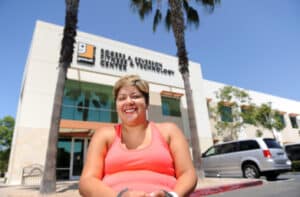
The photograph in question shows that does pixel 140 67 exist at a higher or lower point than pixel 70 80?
higher

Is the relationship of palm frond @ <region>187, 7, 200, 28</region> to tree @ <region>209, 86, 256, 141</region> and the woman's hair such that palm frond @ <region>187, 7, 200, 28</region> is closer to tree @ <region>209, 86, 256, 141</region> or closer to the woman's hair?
tree @ <region>209, 86, 256, 141</region>

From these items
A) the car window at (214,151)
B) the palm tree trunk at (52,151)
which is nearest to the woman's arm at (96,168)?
the palm tree trunk at (52,151)

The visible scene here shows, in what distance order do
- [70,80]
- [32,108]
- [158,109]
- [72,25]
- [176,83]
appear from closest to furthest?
[72,25] < [32,108] < [70,80] < [158,109] < [176,83]

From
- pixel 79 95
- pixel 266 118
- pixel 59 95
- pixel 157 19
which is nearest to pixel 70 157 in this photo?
pixel 79 95

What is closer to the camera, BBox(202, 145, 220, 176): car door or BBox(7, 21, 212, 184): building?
BBox(202, 145, 220, 176): car door

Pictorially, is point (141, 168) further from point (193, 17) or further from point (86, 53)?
point (86, 53)

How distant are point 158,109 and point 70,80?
710 cm

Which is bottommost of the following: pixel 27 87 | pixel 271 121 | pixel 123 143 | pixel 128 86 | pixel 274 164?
pixel 274 164

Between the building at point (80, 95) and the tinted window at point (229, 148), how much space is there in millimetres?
6724

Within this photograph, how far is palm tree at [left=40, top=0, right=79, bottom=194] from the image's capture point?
633 centimetres

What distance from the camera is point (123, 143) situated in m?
1.58

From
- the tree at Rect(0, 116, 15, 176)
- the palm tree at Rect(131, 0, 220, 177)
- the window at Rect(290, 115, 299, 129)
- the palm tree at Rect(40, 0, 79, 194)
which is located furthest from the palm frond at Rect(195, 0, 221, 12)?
the tree at Rect(0, 116, 15, 176)

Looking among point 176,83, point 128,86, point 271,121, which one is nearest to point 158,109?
point 176,83

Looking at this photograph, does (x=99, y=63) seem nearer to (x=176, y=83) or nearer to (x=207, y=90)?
(x=176, y=83)
